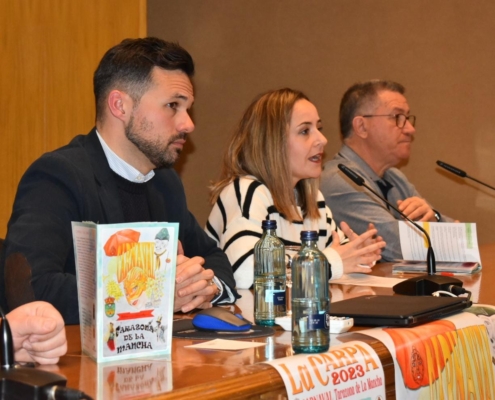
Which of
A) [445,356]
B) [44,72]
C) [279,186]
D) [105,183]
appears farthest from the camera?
[44,72]

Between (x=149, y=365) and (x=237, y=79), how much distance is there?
4.13 meters

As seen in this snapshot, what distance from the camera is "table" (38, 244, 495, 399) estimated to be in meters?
1.09

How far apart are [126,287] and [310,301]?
1.12 feet

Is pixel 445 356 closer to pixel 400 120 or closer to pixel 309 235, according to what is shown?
pixel 309 235

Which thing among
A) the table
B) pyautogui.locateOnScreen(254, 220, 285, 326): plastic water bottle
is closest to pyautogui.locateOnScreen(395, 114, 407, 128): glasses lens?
pyautogui.locateOnScreen(254, 220, 285, 326): plastic water bottle

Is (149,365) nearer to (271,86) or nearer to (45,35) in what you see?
(45,35)

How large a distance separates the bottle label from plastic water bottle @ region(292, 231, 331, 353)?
0.26m

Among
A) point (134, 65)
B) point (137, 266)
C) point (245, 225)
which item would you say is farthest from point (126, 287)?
point (245, 225)

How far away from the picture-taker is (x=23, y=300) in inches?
69.8

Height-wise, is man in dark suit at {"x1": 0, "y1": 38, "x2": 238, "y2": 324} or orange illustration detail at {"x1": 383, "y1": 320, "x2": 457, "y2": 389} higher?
man in dark suit at {"x1": 0, "y1": 38, "x2": 238, "y2": 324}

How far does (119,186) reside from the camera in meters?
2.18

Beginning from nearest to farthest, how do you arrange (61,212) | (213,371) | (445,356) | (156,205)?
(213,371), (445,356), (61,212), (156,205)

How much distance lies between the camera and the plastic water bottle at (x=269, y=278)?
1.69 metres

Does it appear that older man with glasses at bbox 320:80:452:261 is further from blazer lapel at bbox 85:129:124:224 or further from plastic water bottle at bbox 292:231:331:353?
plastic water bottle at bbox 292:231:331:353
